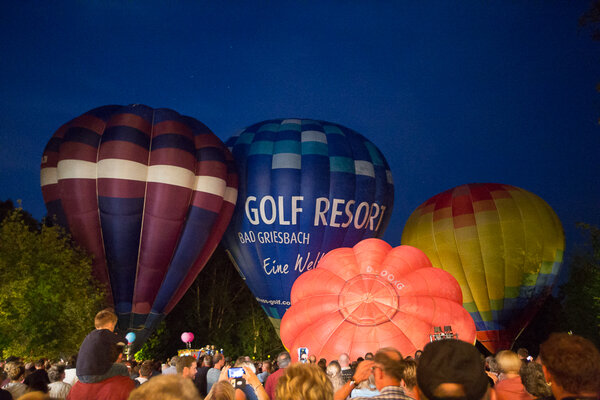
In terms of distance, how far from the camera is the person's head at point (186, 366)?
440 cm

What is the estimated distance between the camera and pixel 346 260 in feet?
34.6

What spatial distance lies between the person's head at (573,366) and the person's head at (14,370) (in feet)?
13.1

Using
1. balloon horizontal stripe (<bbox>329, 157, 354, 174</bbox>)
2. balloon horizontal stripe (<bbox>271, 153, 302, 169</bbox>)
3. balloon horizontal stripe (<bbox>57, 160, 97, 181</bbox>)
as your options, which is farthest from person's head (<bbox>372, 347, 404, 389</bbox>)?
balloon horizontal stripe (<bbox>329, 157, 354, 174</bbox>)

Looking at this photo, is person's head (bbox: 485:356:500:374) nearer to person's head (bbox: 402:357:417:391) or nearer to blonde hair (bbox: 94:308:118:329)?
person's head (bbox: 402:357:417:391)

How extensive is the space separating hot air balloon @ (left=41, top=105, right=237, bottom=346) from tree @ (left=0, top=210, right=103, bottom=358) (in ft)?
2.24

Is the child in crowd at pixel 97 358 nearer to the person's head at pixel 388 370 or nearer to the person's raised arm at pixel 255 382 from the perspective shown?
the person's raised arm at pixel 255 382

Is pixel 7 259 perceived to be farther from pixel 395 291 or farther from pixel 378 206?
pixel 378 206

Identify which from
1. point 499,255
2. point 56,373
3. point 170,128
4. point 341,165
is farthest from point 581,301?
point 56,373

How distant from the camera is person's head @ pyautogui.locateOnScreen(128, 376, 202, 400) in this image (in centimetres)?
163

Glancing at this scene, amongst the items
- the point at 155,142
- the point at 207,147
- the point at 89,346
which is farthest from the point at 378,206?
the point at 89,346

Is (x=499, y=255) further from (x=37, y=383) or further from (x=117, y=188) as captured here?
(x=37, y=383)

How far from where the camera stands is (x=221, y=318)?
2002cm

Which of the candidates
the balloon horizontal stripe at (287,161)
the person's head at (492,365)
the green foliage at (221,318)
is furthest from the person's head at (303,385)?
the green foliage at (221,318)

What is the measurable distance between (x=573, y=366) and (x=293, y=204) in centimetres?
1262
